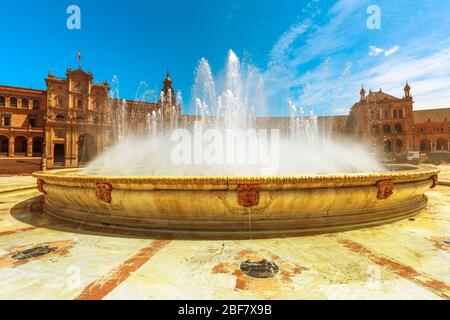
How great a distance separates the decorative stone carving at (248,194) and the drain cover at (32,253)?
249cm

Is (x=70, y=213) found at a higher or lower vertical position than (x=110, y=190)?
lower

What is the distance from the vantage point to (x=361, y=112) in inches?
2062

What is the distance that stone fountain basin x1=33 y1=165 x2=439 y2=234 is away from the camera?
10.8 ft

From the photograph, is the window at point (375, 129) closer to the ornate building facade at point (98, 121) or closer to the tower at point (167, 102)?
the ornate building facade at point (98, 121)

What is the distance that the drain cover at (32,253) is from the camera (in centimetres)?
272

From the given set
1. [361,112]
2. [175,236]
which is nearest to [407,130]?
[361,112]

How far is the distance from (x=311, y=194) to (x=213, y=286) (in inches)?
78.5

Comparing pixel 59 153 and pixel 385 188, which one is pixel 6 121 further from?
pixel 385 188

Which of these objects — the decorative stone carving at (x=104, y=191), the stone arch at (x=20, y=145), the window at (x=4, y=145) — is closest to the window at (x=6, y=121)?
the window at (x=4, y=145)

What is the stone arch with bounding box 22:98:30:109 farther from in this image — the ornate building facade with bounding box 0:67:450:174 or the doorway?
the doorway

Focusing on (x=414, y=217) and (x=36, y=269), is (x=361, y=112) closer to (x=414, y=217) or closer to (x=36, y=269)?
(x=414, y=217)

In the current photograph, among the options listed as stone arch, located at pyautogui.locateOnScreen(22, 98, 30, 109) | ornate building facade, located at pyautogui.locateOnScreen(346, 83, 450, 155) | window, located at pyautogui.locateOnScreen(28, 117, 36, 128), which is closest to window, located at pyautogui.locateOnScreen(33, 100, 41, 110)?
stone arch, located at pyautogui.locateOnScreen(22, 98, 30, 109)
